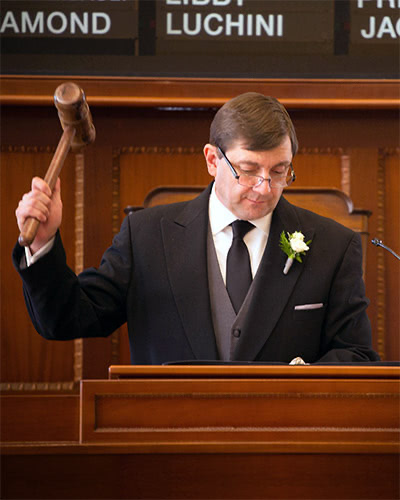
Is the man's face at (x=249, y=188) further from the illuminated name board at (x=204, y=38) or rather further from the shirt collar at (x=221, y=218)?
the illuminated name board at (x=204, y=38)

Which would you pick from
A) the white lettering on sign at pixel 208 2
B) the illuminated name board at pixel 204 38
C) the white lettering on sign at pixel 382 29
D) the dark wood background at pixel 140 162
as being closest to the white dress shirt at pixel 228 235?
the dark wood background at pixel 140 162

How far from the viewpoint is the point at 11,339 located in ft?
9.82

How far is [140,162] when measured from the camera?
10.1 feet

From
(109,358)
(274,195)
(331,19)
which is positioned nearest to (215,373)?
(274,195)

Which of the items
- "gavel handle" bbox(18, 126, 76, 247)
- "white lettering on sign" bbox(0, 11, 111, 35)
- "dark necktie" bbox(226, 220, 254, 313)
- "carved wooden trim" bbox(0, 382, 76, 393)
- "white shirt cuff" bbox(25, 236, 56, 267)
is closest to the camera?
"gavel handle" bbox(18, 126, 76, 247)

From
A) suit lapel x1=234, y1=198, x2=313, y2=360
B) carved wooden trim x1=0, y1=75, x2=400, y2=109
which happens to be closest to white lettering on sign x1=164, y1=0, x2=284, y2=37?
carved wooden trim x1=0, y1=75, x2=400, y2=109

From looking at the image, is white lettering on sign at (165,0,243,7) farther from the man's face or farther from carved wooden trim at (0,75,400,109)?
the man's face

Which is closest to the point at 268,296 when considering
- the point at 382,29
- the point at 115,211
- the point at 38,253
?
the point at 38,253

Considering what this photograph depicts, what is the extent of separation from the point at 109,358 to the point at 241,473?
1.92m

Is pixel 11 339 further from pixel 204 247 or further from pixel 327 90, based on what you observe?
pixel 327 90

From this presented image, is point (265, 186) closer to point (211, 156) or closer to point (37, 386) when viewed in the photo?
point (211, 156)

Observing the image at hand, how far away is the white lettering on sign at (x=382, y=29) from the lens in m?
3.17

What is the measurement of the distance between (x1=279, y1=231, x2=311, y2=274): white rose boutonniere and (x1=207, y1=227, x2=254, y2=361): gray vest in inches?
5.5

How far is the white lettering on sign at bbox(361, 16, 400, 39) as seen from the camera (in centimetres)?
317
